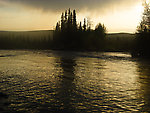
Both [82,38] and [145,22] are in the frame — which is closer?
[145,22]

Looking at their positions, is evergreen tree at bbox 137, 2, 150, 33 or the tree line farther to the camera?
the tree line

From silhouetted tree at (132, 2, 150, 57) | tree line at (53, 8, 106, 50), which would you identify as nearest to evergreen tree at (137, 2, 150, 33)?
silhouetted tree at (132, 2, 150, 57)

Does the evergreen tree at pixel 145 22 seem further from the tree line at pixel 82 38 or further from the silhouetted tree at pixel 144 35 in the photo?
the tree line at pixel 82 38

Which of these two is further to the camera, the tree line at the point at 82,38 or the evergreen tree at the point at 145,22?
the tree line at the point at 82,38

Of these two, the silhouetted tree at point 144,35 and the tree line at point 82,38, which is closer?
the silhouetted tree at point 144,35

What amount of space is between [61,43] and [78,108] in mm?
98025

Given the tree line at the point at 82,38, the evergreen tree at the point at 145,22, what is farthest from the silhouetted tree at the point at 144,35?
the tree line at the point at 82,38

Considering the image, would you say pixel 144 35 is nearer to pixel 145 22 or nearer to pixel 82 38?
pixel 145 22

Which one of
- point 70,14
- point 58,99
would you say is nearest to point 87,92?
point 58,99

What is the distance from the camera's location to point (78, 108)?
8219mm

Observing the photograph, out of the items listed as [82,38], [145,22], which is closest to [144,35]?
[145,22]

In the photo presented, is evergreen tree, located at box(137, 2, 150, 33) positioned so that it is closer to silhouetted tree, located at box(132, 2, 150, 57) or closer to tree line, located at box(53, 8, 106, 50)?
silhouetted tree, located at box(132, 2, 150, 57)

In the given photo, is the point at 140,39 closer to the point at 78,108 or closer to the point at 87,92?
the point at 87,92

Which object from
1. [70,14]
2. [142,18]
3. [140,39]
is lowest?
[140,39]
